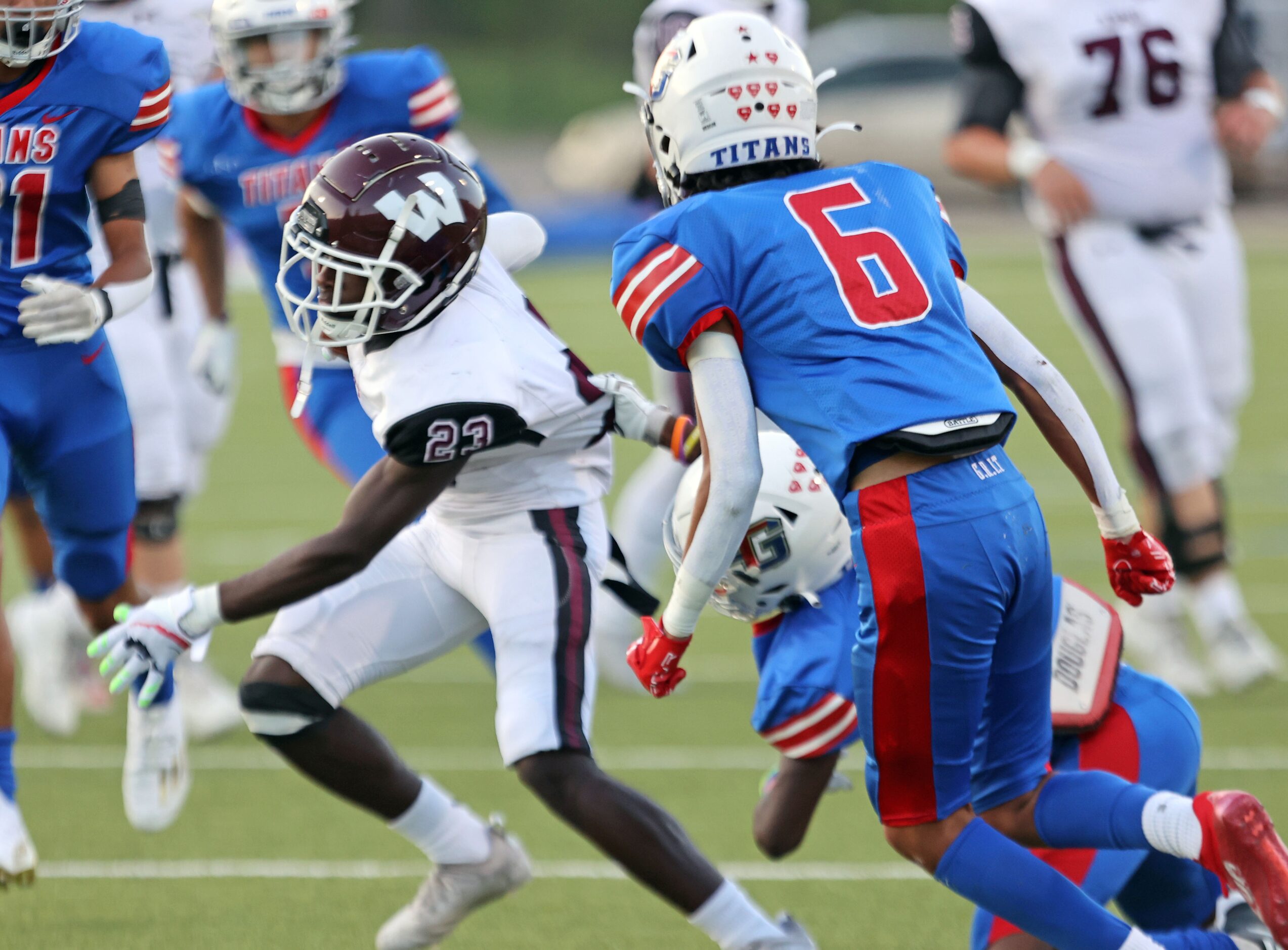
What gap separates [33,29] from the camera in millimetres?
3521

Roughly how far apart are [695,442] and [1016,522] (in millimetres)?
762

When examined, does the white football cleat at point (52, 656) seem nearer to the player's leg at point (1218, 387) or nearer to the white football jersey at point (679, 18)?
the white football jersey at point (679, 18)

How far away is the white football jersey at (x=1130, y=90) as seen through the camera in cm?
556

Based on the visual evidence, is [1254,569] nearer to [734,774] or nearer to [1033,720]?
[734,774]

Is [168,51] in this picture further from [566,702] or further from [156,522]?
[566,702]

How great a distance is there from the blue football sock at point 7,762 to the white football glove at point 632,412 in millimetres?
1370

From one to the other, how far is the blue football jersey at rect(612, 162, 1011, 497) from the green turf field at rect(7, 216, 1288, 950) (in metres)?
1.21

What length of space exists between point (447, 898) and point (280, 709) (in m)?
0.48

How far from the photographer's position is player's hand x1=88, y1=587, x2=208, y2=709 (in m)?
3.06

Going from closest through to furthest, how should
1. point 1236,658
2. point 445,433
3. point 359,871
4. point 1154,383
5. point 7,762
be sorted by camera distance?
point 445,433 → point 7,762 → point 359,871 → point 1236,658 → point 1154,383

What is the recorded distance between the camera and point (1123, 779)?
9.82 ft

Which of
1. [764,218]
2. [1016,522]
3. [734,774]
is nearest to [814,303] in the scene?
[764,218]

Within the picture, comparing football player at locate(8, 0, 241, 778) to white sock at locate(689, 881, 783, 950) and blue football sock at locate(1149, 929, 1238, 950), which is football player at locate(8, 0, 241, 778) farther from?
blue football sock at locate(1149, 929, 1238, 950)

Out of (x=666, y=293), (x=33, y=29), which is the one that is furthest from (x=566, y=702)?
(x=33, y=29)
